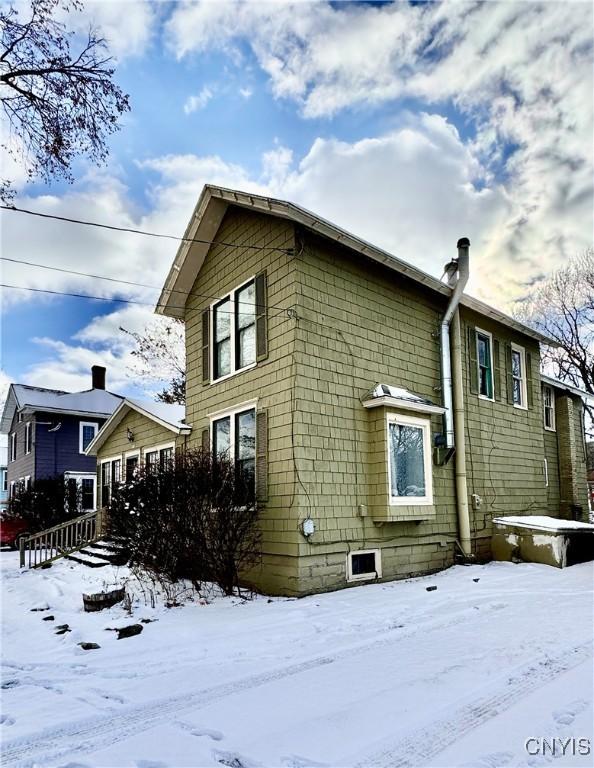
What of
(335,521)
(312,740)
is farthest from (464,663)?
(335,521)

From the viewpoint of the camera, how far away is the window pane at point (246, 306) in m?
9.81

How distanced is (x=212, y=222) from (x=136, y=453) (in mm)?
5868

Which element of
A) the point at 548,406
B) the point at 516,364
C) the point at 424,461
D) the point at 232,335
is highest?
the point at 232,335

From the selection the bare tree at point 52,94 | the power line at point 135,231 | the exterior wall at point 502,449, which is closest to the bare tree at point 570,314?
the exterior wall at point 502,449

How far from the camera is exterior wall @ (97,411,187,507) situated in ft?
40.0

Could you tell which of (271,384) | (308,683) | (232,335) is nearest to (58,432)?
(232,335)

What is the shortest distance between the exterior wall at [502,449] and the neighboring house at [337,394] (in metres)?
0.05

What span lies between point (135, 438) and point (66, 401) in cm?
1194

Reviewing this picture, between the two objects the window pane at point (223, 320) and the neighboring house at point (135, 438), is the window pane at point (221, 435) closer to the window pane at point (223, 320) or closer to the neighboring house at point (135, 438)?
the neighboring house at point (135, 438)

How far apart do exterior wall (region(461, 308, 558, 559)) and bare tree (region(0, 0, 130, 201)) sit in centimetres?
768

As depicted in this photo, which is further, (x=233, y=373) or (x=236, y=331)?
(x=236, y=331)

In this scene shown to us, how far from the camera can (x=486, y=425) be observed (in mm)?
11734

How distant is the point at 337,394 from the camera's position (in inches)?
348

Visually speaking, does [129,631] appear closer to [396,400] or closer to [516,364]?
[396,400]
